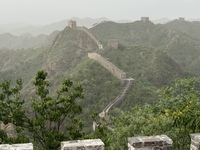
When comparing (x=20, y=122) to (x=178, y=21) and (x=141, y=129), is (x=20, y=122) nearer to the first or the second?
(x=141, y=129)

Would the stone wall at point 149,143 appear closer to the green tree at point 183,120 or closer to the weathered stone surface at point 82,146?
the weathered stone surface at point 82,146

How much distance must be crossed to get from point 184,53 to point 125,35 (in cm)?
2287

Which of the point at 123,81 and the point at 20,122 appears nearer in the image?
the point at 20,122

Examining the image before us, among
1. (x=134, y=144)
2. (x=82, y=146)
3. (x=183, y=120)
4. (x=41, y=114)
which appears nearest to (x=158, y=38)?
(x=41, y=114)

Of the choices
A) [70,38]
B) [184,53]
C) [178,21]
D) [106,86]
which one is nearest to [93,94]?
[106,86]

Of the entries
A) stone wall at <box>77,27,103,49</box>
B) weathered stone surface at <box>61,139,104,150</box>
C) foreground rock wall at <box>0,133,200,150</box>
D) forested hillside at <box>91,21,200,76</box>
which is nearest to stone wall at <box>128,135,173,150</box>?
foreground rock wall at <box>0,133,200,150</box>

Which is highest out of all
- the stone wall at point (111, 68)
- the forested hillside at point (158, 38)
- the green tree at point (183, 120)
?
the forested hillside at point (158, 38)

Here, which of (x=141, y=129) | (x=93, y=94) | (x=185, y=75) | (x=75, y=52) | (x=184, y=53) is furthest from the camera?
(x=184, y=53)

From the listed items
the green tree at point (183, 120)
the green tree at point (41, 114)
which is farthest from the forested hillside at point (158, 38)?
the green tree at point (41, 114)

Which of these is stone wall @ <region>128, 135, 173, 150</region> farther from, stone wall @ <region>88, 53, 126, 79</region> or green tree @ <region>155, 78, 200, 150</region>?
stone wall @ <region>88, 53, 126, 79</region>

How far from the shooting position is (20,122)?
11672mm

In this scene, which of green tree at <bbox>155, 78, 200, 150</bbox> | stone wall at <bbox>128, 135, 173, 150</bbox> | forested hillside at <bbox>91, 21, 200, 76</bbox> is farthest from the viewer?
forested hillside at <bbox>91, 21, 200, 76</bbox>

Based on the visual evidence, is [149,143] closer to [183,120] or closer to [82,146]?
[82,146]

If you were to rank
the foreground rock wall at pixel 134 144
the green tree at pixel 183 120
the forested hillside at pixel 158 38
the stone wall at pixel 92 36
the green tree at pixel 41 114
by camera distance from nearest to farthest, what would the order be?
the foreground rock wall at pixel 134 144, the green tree at pixel 183 120, the green tree at pixel 41 114, the stone wall at pixel 92 36, the forested hillside at pixel 158 38
